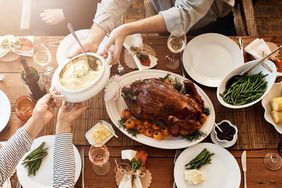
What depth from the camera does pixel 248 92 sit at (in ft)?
6.02

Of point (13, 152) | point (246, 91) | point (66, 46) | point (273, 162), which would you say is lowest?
point (273, 162)

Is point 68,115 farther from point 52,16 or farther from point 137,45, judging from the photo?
point 52,16

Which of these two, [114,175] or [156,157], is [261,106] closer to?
[156,157]

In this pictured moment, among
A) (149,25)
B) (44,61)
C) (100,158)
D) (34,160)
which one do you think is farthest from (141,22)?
(34,160)

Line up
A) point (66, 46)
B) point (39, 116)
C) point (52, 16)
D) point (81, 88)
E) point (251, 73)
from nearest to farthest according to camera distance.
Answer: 1. point (81, 88)
2. point (39, 116)
3. point (251, 73)
4. point (66, 46)
5. point (52, 16)

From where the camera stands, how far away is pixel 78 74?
159 centimetres

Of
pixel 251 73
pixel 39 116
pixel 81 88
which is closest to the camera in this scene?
pixel 81 88

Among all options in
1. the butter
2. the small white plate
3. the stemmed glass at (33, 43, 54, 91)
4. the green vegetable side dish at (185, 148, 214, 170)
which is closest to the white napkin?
the small white plate

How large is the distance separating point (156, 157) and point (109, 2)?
876 mm

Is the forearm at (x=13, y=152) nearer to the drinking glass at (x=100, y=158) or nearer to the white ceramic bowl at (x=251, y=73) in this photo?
the drinking glass at (x=100, y=158)

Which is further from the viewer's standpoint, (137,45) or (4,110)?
(137,45)

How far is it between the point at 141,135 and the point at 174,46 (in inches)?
20.6

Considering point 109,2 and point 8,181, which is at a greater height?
point 109,2

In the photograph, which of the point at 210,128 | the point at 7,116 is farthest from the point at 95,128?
the point at 210,128
